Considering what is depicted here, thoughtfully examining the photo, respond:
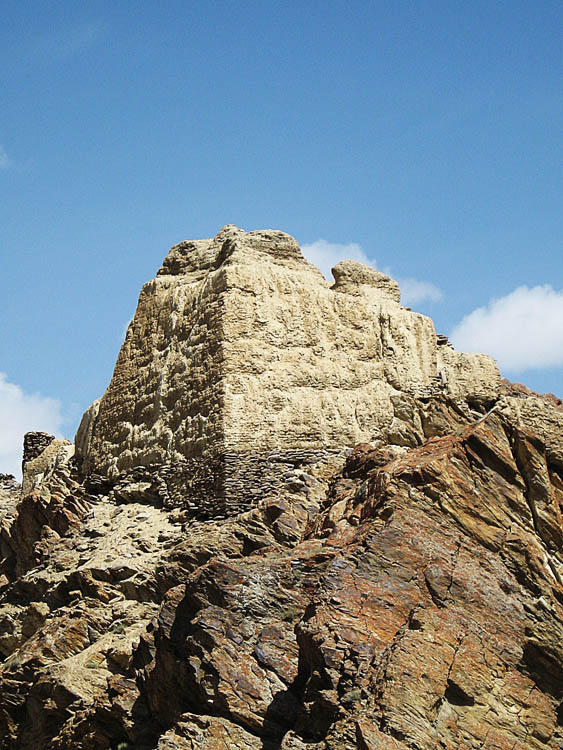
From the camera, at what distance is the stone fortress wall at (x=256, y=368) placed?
31.9 metres

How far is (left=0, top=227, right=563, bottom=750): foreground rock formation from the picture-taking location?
68.9 ft

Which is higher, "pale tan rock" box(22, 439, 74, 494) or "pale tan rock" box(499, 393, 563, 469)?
"pale tan rock" box(499, 393, 563, 469)

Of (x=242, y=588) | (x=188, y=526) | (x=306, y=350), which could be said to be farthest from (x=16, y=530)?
(x=242, y=588)

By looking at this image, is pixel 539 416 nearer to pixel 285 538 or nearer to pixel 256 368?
pixel 256 368

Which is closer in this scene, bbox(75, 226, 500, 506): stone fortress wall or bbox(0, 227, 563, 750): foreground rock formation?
bbox(0, 227, 563, 750): foreground rock formation

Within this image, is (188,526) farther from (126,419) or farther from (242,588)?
(242,588)

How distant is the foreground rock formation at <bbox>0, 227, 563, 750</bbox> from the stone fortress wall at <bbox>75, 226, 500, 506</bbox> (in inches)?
2.8

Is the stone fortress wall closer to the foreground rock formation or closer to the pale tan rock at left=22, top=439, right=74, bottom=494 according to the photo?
the foreground rock formation

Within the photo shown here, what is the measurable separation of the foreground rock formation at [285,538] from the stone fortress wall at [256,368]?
2.8 inches

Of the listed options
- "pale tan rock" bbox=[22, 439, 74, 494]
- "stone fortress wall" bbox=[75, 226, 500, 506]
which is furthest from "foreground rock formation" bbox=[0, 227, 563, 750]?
"pale tan rock" bbox=[22, 439, 74, 494]

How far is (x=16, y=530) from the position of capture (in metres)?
35.5

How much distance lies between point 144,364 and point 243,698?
15.6 m

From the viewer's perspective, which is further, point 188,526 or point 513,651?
point 188,526

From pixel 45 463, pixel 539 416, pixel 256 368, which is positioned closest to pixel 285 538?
pixel 256 368
